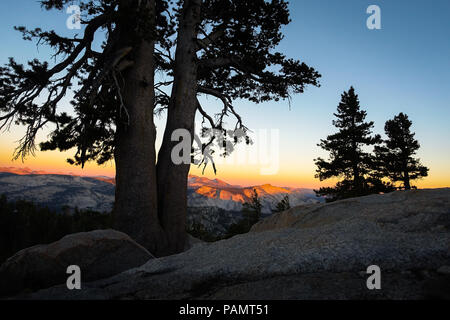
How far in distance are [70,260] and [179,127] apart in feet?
15.2

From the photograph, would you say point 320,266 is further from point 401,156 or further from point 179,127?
point 401,156

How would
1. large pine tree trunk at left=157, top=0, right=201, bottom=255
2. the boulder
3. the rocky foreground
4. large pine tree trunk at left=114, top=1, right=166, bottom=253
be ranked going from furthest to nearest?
large pine tree trunk at left=157, top=0, right=201, bottom=255, large pine tree trunk at left=114, top=1, right=166, bottom=253, the boulder, the rocky foreground

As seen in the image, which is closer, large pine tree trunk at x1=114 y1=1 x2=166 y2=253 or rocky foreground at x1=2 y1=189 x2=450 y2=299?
rocky foreground at x1=2 y1=189 x2=450 y2=299

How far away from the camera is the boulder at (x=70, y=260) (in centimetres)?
329

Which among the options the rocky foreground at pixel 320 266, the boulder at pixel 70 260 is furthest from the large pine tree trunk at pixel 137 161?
the rocky foreground at pixel 320 266

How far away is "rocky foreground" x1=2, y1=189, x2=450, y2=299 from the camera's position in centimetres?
207

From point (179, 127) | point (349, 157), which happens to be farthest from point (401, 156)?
point (179, 127)

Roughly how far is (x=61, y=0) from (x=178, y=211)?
688 centimetres

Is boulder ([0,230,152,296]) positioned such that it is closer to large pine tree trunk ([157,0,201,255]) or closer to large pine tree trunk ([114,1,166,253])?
large pine tree trunk ([114,1,166,253])

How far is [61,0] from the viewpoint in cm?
714

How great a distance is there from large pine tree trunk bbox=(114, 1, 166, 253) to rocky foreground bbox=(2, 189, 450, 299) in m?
2.43

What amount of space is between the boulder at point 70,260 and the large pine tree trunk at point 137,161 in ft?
6.67

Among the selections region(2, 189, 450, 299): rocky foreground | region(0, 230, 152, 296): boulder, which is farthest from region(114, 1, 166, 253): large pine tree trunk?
region(2, 189, 450, 299): rocky foreground
